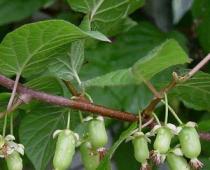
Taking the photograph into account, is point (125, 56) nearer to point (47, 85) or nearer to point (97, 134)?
point (47, 85)

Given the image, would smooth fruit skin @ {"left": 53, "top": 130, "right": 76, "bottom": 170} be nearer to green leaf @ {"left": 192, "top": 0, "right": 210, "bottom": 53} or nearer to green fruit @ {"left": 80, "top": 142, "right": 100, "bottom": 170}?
green fruit @ {"left": 80, "top": 142, "right": 100, "bottom": 170}

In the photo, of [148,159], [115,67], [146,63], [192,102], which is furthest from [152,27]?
[146,63]

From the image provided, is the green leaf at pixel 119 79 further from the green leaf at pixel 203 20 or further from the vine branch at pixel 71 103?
the green leaf at pixel 203 20

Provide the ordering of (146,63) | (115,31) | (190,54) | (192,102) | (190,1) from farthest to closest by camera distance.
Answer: (190,54)
(190,1)
(115,31)
(192,102)
(146,63)

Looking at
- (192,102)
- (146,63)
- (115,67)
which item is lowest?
(115,67)

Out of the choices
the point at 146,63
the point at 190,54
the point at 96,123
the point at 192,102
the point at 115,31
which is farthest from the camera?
the point at 190,54

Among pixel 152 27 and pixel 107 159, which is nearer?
pixel 107 159

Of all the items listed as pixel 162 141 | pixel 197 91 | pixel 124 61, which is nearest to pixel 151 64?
pixel 162 141

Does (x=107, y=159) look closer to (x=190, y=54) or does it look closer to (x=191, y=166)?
(x=191, y=166)
